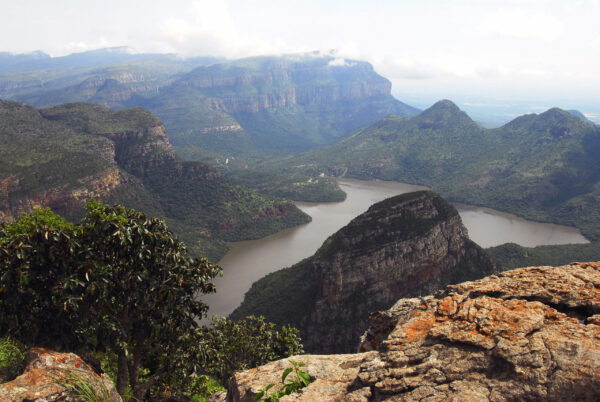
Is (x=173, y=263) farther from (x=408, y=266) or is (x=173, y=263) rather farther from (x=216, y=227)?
(x=216, y=227)

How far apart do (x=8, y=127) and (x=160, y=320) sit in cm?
13322

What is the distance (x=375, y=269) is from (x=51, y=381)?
2191 inches

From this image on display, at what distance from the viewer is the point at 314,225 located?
145125mm

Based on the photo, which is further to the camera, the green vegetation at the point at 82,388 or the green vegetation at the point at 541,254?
the green vegetation at the point at 541,254

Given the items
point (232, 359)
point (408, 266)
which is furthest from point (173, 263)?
point (408, 266)

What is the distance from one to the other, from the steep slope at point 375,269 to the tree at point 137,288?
4207cm

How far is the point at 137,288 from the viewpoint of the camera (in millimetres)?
19141

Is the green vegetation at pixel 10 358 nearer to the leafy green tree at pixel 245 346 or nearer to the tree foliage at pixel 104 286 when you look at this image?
the tree foliage at pixel 104 286

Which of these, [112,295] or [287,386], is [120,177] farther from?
[287,386]

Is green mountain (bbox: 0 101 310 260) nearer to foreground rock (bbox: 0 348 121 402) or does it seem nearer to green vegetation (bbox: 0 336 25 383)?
green vegetation (bbox: 0 336 25 383)

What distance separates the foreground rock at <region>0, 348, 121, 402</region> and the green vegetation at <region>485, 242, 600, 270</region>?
82.7 meters

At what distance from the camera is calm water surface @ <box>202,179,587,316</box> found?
92519 mm

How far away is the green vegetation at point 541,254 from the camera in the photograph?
284 feet

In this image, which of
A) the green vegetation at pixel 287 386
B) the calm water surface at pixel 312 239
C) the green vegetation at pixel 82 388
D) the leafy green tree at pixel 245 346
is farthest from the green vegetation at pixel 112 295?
the calm water surface at pixel 312 239
